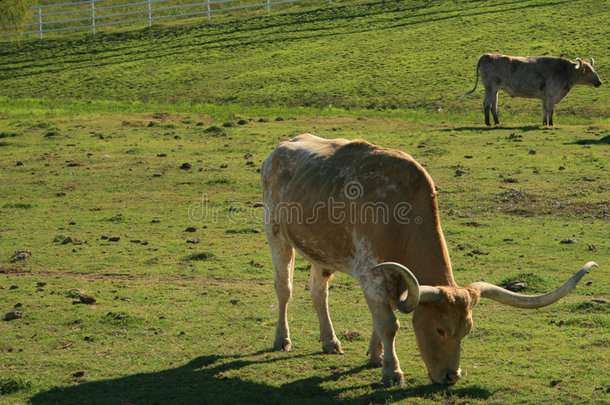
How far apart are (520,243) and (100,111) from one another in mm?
21326

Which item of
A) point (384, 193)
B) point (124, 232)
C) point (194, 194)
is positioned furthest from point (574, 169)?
point (384, 193)

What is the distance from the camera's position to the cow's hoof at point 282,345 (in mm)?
9773

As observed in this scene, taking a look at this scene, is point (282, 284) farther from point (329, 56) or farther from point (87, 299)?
point (329, 56)

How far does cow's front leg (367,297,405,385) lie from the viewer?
26.7 feet

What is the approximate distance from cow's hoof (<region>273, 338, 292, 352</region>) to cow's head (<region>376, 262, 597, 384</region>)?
242 cm

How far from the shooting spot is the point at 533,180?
18.3 meters

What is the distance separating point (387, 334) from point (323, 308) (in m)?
1.66

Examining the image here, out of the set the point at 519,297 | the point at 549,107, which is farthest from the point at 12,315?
the point at 549,107

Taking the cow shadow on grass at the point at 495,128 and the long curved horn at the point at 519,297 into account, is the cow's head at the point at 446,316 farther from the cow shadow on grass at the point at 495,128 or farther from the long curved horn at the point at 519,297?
the cow shadow on grass at the point at 495,128

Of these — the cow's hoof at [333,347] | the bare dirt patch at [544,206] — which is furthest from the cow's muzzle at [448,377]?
the bare dirt patch at [544,206]

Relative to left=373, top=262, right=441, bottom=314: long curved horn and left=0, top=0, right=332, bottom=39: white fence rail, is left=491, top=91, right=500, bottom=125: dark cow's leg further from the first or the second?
left=0, top=0, right=332, bottom=39: white fence rail

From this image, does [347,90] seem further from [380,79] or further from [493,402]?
[493,402]

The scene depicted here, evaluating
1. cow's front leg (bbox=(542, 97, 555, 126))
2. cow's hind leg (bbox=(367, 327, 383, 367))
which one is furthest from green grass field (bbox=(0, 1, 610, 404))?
cow's front leg (bbox=(542, 97, 555, 126))

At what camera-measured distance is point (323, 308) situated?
9711 mm
